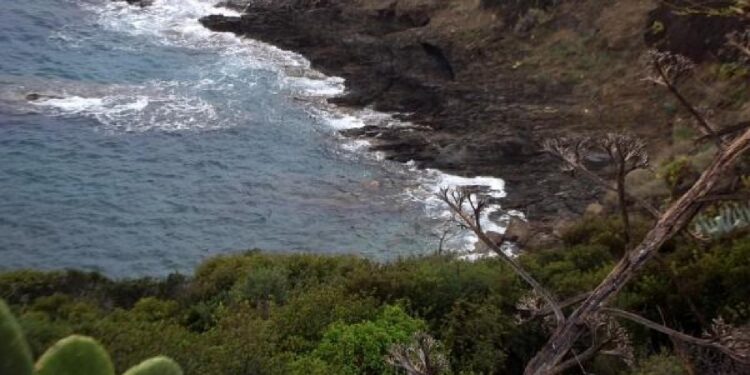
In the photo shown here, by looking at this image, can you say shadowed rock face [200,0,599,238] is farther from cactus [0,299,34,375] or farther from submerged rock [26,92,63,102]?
cactus [0,299,34,375]

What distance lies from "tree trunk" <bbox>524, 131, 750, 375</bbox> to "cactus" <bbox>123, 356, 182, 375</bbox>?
9.73ft

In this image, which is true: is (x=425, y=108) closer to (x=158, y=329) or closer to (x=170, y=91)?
(x=170, y=91)

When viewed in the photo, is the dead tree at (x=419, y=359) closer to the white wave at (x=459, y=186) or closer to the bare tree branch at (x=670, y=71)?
the bare tree branch at (x=670, y=71)

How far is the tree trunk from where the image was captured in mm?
6512

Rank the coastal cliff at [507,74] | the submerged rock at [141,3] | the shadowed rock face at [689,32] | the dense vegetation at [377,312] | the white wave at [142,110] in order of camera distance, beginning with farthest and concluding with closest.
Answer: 1. the submerged rock at [141,3]
2. the white wave at [142,110]
3. the coastal cliff at [507,74]
4. the shadowed rock face at [689,32]
5. the dense vegetation at [377,312]

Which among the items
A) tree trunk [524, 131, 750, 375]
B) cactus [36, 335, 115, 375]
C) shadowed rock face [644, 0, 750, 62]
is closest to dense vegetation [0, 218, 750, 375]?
tree trunk [524, 131, 750, 375]

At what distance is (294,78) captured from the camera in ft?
112

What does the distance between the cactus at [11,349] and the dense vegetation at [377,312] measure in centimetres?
457

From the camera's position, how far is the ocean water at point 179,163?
23094mm

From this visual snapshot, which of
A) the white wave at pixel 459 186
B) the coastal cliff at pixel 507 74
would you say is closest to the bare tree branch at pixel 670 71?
the white wave at pixel 459 186

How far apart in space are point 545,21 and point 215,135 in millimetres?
12446

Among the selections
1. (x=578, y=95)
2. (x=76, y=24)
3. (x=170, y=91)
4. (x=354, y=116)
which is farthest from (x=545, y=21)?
(x=76, y=24)

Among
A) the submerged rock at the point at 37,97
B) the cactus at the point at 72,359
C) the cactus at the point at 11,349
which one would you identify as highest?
the cactus at the point at 11,349

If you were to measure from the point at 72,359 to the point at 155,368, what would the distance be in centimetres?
40
